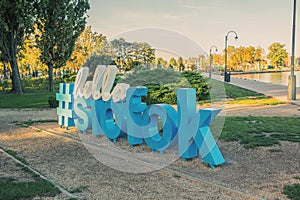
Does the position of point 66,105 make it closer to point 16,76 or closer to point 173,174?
point 173,174

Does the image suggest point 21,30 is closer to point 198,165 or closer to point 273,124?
point 273,124

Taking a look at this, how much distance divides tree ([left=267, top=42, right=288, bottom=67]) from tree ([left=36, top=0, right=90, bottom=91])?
91563mm

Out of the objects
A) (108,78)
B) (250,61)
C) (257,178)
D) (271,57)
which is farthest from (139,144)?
(271,57)

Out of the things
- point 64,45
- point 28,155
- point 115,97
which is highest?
point 64,45

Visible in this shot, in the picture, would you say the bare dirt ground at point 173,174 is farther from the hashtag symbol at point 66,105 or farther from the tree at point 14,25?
the tree at point 14,25

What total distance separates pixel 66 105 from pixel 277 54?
10753 cm

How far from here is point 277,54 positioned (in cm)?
10712

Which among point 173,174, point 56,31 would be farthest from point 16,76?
point 173,174

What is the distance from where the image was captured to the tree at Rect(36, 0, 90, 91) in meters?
26.4

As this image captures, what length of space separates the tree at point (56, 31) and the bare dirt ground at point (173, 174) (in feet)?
65.5

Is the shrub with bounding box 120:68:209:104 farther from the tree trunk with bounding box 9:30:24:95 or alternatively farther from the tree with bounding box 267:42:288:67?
the tree with bounding box 267:42:288:67

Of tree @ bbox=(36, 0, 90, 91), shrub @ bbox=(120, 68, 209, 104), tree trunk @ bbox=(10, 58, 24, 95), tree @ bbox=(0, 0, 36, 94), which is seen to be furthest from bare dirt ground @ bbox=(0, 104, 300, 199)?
tree @ bbox=(36, 0, 90, 91)

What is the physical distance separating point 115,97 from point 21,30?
1889 cm

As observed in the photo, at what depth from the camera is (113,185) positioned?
5.13 m
